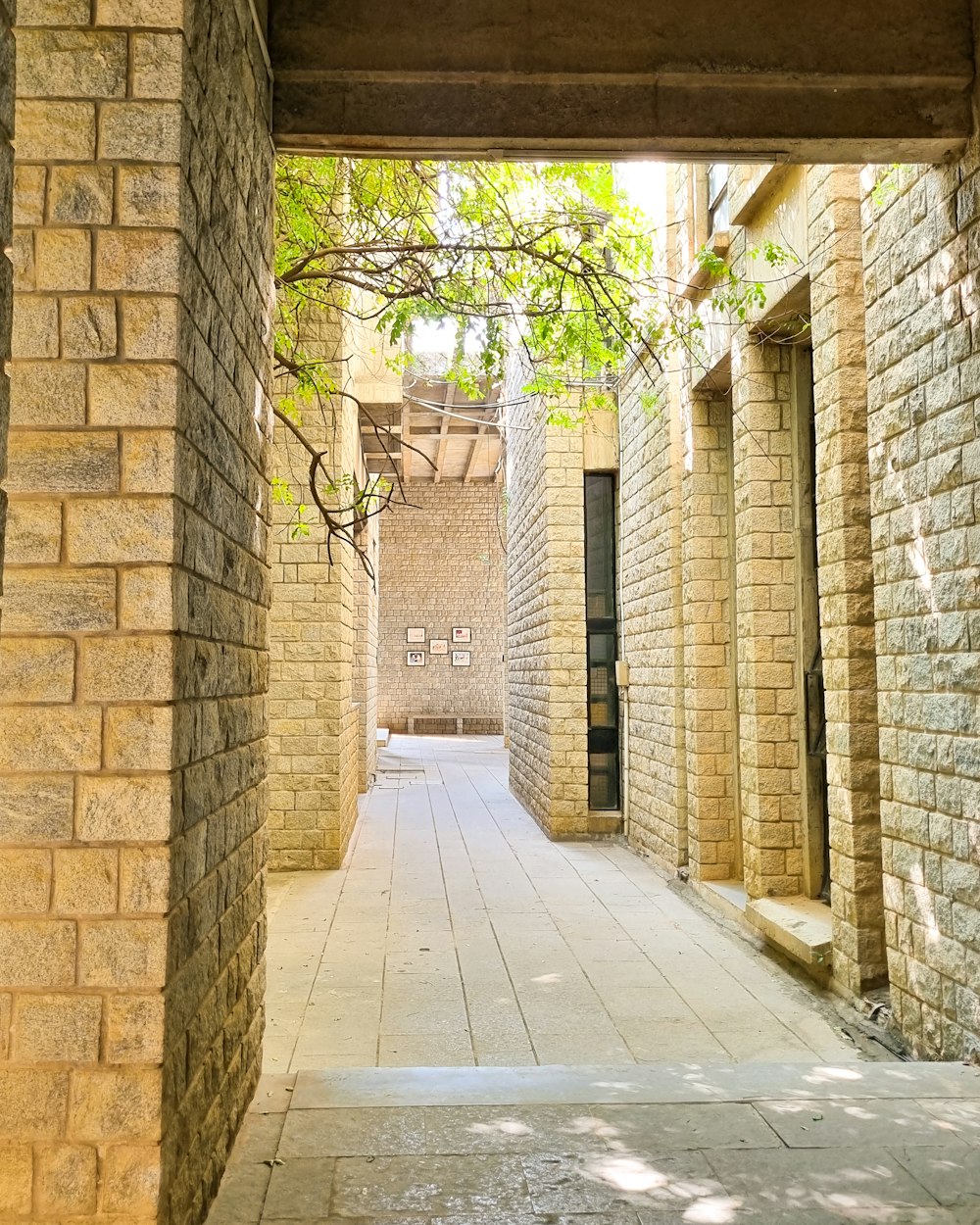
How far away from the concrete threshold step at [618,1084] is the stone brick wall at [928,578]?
32cm

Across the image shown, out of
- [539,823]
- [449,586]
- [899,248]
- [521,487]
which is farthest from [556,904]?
[449,586]

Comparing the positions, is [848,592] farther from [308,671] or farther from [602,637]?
[602,637]

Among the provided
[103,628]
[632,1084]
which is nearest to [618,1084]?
[632,1084]

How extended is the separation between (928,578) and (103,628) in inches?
107

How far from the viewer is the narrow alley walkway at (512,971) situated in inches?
147

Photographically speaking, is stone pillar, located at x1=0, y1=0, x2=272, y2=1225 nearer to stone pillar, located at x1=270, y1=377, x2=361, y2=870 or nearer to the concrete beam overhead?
the concrete beam overhead

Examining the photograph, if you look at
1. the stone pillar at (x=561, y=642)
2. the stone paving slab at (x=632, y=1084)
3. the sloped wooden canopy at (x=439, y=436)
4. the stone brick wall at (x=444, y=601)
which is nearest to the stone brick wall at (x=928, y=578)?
the stone paving slab at (x=632, y=1084)

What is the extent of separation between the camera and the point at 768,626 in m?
5.34

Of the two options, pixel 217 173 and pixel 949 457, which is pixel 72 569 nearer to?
pixel 217 173

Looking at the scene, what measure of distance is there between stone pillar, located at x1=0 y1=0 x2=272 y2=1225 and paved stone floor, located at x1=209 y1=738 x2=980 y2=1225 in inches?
22.2

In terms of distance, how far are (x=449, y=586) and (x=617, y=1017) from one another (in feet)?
61.0

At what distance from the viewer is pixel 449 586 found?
22.4m

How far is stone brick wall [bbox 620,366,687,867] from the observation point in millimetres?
6758

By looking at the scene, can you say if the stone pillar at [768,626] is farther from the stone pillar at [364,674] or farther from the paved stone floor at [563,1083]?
the stone pillar at [364,674]
